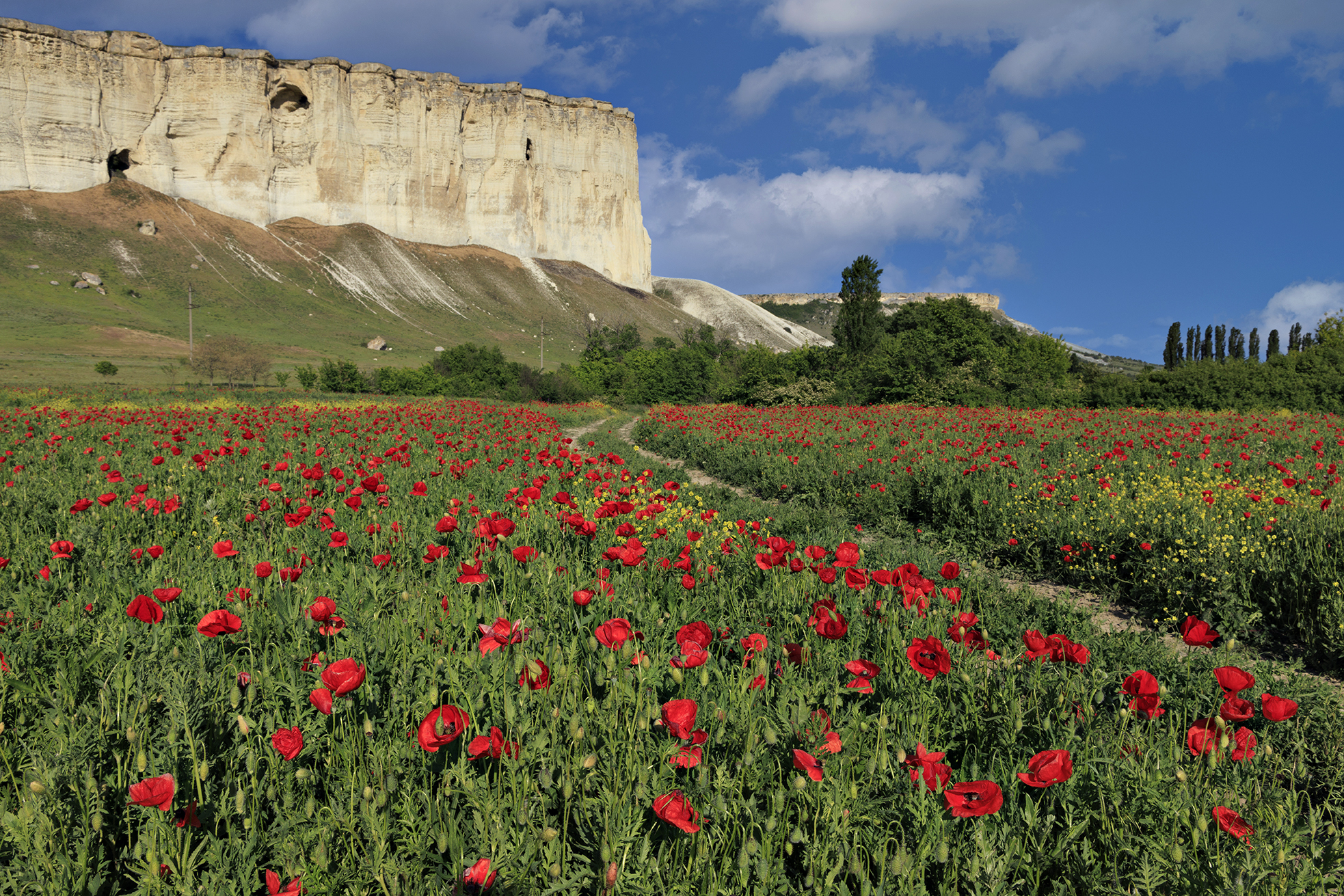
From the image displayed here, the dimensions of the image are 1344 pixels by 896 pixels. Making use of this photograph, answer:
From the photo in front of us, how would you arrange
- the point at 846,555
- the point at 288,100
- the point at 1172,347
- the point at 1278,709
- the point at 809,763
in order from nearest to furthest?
the point at 809,763 → the point at 1278,709 → the point at 846,555 → the point at 1172,347 → the point at 288,100

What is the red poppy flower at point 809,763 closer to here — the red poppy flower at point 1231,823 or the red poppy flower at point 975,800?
the red poppy flower at point 975,800

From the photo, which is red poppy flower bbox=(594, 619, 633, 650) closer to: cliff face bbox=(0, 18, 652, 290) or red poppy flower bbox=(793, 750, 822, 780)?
red poppy flower bbox=(793, 750, 822, 780)

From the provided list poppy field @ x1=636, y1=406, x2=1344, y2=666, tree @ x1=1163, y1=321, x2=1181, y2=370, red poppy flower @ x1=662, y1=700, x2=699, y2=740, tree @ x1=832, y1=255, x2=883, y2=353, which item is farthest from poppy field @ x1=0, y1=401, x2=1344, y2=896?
tree @ x1=1163, y1=321, x2=1181, y2=370

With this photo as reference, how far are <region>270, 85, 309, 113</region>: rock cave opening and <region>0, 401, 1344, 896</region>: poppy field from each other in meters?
124

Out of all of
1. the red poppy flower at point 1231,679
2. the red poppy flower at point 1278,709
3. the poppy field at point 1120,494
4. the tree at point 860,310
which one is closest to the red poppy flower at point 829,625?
the red poppy flower at point 1231,679

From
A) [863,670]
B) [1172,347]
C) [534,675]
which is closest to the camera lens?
[534,675]

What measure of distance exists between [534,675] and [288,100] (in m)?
130

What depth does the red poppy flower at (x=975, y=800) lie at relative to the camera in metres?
1.65

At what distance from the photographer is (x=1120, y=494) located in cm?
732

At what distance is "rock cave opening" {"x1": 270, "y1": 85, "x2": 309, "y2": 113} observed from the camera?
334 feet

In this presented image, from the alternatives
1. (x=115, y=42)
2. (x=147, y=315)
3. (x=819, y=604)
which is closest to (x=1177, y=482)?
(x=819, y=604)

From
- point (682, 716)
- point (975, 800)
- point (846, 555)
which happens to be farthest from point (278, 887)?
point (846, 555)

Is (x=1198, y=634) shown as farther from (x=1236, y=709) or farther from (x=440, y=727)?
(x=440, y=727)

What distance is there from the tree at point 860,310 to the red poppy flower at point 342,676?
138ft
